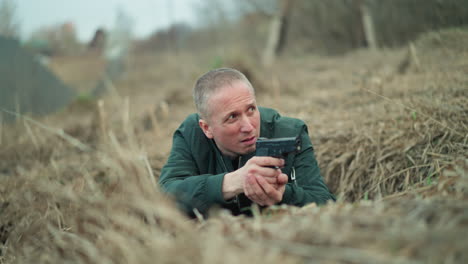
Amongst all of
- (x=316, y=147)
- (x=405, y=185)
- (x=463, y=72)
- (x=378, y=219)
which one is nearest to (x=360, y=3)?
(x=463, y=72)

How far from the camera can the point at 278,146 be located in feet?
6.37

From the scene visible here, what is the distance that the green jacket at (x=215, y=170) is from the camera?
2.12 m

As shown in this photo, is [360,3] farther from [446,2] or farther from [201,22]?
[201,22]

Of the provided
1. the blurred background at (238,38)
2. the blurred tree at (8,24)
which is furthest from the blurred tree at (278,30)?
the blurred tree at (8,24)

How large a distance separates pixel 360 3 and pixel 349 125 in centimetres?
819

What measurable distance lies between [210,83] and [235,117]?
0.25 metres

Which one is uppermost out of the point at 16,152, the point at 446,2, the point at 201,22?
the point at 201,22

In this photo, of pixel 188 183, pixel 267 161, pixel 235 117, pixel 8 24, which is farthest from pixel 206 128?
pixel 8 24

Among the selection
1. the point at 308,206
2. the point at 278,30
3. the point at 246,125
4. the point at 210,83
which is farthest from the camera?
the point at 278,30

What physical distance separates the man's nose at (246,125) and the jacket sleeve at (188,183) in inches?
10.1

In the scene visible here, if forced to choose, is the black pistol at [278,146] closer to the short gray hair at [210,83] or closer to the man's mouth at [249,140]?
the man's mouth at [249,140]

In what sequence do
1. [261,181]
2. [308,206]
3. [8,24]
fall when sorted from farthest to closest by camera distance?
[8,24], [261,181], [308,206]

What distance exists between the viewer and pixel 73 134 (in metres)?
5.44

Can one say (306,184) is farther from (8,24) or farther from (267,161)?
(8,24)
